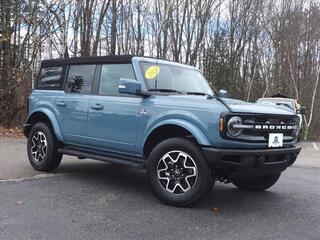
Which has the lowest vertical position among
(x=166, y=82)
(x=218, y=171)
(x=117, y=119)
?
(x=218, y=171)

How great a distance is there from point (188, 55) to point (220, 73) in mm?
2502

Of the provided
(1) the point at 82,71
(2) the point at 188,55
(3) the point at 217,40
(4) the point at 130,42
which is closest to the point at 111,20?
(4) the point at 130,42

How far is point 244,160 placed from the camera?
19.0ft

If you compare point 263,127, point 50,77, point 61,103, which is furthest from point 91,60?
point 263,127

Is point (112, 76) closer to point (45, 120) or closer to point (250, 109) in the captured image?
point (45, 120)

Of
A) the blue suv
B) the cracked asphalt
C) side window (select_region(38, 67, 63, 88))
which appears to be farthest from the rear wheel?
side window (select_region(38, 67, 63, 88))

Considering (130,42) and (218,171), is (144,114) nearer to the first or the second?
(218,171)

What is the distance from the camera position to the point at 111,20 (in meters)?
21.6

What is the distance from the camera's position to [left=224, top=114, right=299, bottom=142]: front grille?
5.88 metres

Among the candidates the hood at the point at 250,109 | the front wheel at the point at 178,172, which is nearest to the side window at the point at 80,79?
the front wheel at the point at 178,172

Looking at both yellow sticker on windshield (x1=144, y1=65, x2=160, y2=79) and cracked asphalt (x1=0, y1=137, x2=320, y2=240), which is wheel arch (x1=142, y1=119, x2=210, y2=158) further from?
yellow sticker on windshield (x1=144, y1=65, x2=160, y2=79)

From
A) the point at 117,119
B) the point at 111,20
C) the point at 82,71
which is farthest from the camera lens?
the point at 111,20

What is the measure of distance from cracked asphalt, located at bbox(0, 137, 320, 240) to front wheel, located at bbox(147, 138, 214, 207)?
0.56 feet

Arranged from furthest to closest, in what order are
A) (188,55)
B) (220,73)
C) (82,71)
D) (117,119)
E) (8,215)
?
(220,73) → (188,55) → (82,71) → (117,119) → (8,215)
